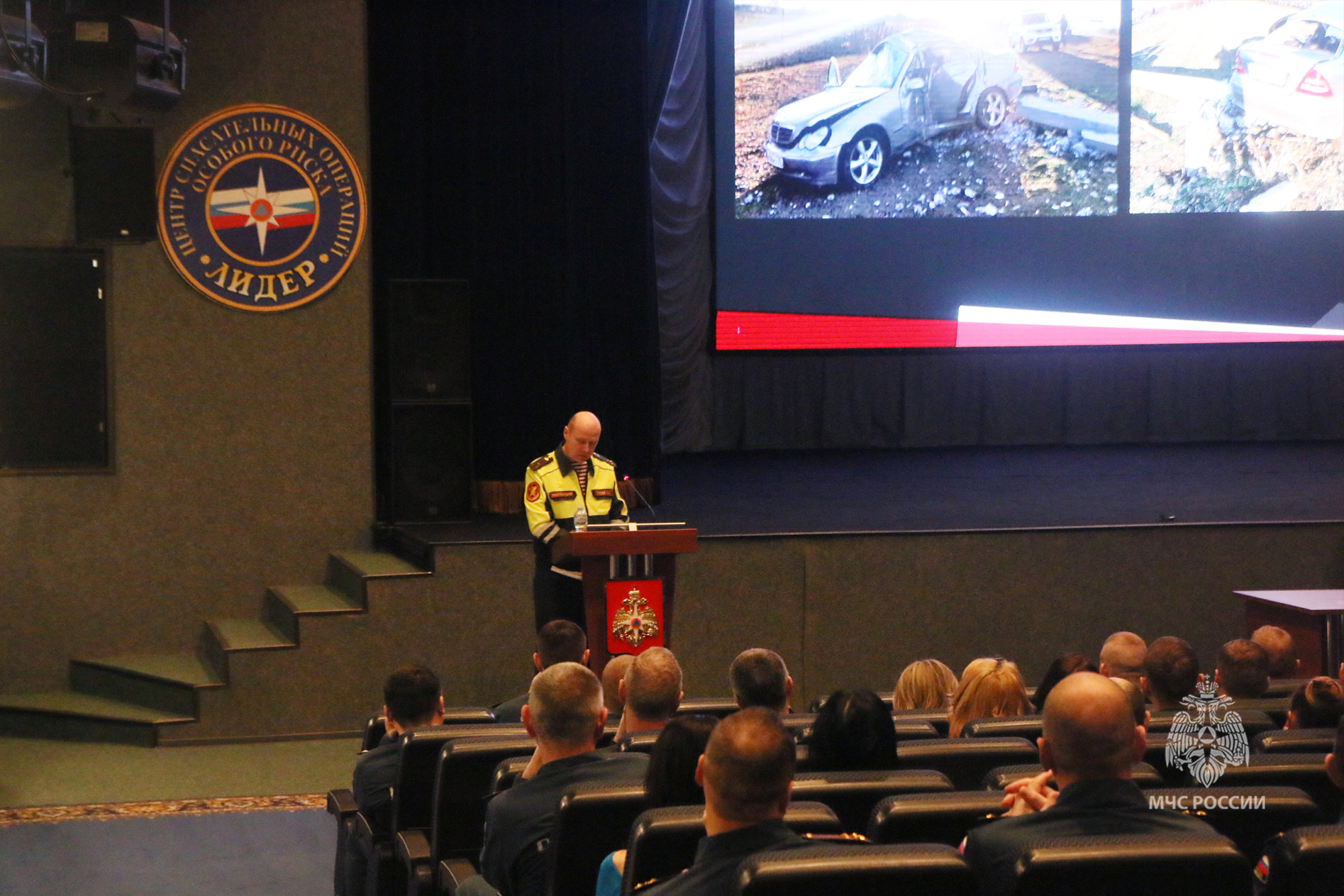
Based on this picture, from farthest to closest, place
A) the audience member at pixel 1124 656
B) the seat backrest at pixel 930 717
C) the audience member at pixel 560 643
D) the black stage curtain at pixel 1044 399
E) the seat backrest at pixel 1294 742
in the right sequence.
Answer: the black stage curtain at pixel 1044 399 → the audience member at pixel 1124 656 → the audience member at pixel 560 643 → the seat backrest at pixel 930 717 → the seat backrest at pixel 1294 742

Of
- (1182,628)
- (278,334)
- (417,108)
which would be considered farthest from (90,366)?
(1182,628)

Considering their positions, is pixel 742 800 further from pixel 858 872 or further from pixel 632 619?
pixel 632 619

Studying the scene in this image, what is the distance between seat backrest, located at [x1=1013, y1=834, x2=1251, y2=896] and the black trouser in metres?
4.05

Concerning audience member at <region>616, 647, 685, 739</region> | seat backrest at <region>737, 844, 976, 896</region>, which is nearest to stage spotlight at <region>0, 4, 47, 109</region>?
audience member at <region>616, 647, 685, 739</region>

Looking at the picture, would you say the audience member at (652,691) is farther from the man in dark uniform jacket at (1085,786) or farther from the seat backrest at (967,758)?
the man in dark uniform jacket at (1085,786)

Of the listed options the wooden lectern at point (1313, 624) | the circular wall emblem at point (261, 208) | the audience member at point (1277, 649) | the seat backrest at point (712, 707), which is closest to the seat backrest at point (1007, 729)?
the seat backrest at point (712, 707)

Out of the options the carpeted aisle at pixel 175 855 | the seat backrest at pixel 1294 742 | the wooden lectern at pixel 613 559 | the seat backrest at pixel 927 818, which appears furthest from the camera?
the wooden lectern at pixel 613 559

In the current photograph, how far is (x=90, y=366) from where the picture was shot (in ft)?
23.5

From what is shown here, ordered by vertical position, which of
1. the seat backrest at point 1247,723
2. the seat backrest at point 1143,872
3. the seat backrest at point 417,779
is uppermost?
the seat backrest at point 1143,872

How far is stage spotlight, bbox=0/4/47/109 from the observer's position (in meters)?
5.88

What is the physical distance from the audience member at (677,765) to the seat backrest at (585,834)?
28mm

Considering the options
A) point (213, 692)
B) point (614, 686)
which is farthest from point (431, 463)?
point (614, 686)

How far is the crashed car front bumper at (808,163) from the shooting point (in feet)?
32.5

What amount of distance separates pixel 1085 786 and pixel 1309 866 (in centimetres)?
33
